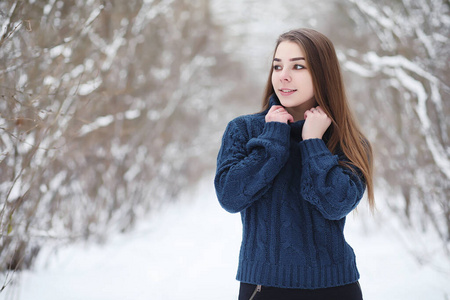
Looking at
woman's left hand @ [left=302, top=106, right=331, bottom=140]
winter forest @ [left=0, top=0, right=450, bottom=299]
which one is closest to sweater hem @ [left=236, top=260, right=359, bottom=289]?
woman's left hand @ [left=302, top=106, right=331, bottom=140]

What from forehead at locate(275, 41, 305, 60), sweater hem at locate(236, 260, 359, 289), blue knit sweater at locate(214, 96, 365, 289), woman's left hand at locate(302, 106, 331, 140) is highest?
forehead at locate(275, 41, 305, 60)

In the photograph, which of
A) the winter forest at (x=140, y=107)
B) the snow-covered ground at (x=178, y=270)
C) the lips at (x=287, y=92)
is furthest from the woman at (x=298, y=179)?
the snow-covered ground at (x=178, y=270)

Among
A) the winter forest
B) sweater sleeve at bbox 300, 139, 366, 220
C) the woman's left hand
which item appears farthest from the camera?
the winter forest

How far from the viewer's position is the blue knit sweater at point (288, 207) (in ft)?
5.33

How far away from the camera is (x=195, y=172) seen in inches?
588

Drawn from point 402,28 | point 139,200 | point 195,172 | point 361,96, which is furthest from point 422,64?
point 195,172

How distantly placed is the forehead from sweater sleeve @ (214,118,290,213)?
0.98 ft

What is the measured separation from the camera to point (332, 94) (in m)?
1.85

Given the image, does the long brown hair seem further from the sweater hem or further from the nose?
the sweater hem

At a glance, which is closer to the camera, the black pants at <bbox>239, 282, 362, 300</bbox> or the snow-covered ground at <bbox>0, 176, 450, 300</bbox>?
the black pants at <bbox>239, 282, 362, 300</bbox>

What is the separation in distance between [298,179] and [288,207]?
14 centimetres

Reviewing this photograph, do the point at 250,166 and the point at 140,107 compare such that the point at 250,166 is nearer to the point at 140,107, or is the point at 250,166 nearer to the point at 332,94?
the point at 332,94

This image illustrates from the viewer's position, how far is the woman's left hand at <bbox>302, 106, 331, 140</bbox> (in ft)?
5.77

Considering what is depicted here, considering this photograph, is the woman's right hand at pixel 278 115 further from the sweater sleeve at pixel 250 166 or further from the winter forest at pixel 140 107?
the winter forest at pixel 140 107
